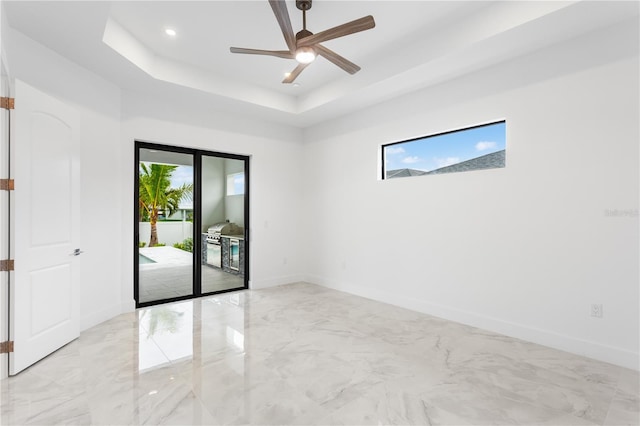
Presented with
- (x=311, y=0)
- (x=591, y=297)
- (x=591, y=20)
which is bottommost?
(x=591, y=297)

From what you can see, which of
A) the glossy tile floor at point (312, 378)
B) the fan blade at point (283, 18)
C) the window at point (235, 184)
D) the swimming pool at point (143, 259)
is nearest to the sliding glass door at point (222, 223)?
the window at point (235, 184)

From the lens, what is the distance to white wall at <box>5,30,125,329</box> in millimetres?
3453

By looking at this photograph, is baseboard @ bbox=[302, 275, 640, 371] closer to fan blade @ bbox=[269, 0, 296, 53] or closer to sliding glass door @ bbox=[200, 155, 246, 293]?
sliding glass door @ bbox=[200, 155, 246, 293]

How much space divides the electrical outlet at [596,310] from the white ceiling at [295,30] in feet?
8.20

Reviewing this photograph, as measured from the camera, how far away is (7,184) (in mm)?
2627

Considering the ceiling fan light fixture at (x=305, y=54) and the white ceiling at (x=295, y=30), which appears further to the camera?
the ceiling fan light fixture at (x=305, y=54)

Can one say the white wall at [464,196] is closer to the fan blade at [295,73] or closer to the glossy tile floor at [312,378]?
the glossy tile floor at [312,378]

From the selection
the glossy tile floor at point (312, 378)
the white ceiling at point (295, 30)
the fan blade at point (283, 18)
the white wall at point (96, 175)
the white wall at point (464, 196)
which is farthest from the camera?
the white wall at point (96, 175)

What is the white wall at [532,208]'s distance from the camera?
2857mm

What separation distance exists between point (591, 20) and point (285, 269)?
5.12 meters

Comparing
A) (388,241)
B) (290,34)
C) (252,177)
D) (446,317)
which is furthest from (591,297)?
(252,177)

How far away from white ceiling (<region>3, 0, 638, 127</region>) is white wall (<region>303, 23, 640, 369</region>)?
1.22 feet

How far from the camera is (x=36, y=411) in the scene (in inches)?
84.9

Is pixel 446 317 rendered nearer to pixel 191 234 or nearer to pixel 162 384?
pixel 162 384
